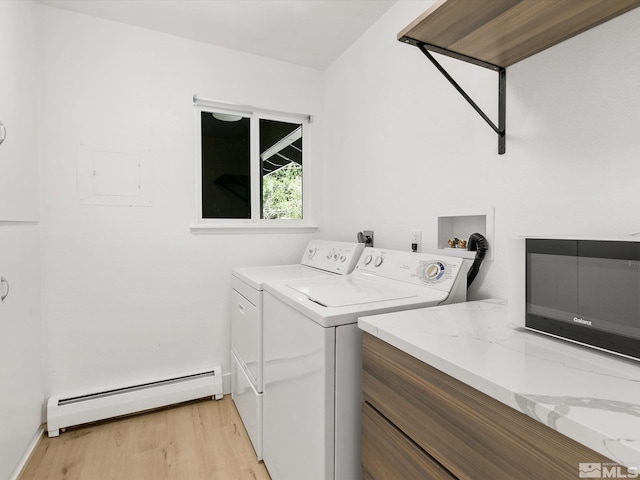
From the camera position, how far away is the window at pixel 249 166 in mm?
2316

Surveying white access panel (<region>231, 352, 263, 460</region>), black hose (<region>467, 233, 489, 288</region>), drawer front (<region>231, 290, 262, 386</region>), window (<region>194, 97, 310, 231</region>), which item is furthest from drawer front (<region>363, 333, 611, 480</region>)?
window (<region>194, 97, 310, 231</region>)

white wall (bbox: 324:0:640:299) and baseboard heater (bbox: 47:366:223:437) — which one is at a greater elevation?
white wall (bbox: 324:0:640:299)

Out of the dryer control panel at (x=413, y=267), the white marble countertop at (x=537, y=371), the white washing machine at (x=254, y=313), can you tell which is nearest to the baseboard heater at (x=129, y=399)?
the white washing machine at (x=254, y=313)

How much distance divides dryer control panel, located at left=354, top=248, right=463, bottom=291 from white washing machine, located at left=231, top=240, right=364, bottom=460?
18 cm

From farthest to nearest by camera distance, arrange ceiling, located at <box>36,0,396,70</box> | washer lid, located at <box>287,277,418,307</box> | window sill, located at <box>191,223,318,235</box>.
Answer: window sill, located at <box>191,223,318,235</box> < ceiling, located at <box>36,0,396,70</box> < washer lid, located at <box>287,277,418,307</box>

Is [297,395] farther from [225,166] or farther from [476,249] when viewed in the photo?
[225,166]

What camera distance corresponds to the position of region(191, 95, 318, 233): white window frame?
224 centimetres

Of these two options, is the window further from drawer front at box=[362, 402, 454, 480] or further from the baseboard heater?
drawer front at box=[362, 402, 454, 480]

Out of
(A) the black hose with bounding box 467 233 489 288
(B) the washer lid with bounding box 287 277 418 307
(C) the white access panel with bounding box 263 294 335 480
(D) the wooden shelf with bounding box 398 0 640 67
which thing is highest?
(D) the wooden shelf with bounding box 398 0 640 67

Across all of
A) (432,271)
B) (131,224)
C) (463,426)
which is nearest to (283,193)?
(131,224)

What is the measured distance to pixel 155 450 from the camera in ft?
5.63

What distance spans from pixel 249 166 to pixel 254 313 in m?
1.26

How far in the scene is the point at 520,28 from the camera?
983 millimetres

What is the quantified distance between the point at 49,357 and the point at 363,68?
101 inches
